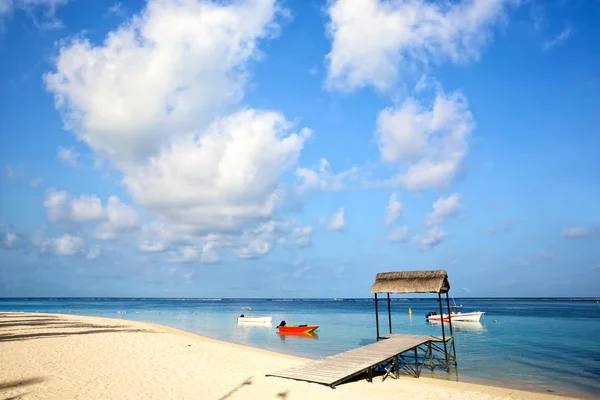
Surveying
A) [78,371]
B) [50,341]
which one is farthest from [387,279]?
[50,341]

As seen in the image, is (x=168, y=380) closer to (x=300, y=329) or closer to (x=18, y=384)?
(x=18, y=384)

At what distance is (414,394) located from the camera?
13219 mm

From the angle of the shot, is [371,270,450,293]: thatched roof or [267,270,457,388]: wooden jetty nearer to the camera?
[267,270,457,388]: wooden jetty

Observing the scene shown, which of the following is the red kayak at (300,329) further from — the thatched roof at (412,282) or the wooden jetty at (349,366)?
the wooden jetty at (349,366)

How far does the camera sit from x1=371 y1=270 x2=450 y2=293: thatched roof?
20172 mm

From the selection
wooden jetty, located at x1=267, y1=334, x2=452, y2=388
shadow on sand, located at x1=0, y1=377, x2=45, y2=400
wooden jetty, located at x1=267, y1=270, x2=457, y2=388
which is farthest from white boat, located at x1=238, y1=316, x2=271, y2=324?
shadow on sand, located at x1=0, y1=377, x2=45, y2=400

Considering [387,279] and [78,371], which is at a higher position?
[387,279]

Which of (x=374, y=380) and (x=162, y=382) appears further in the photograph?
(x=374, y=380)

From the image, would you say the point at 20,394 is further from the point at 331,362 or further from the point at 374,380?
the point at 374,380

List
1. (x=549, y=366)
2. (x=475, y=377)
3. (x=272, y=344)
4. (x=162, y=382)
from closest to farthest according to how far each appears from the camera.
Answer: (x=162, y=382), (x=475, y=377), (x=549, y=366), (x=272, y=344)

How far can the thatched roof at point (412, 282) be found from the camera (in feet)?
66.2

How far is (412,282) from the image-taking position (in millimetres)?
21016

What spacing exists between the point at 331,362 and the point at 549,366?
47.5 feet

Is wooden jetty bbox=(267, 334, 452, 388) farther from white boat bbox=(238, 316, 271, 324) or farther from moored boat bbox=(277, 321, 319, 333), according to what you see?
white boat bbox=(238, 316, 271, 324)
